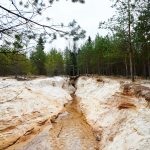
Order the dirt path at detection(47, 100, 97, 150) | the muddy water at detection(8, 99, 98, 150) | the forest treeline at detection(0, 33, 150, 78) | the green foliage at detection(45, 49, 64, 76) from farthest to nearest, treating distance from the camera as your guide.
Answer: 1. the green foliage at detection(45, 49, 64, 76)
2. the forest treeline at detection(0, 33, 150, 78)
3. the dirt path at detection(47, 100, 97, 150)
4. the muddy water at detection(8, 99, 98, 150)

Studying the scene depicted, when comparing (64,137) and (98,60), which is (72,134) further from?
(98,60)

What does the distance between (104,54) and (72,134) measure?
133 ft

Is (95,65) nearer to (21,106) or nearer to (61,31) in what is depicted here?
(21,106)

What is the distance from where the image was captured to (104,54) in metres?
56.9

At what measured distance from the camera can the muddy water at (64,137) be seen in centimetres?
1539

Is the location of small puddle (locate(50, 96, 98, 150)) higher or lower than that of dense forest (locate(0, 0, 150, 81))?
Answer: lower

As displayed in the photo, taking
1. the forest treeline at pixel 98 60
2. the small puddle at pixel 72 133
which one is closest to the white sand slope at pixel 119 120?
the small puddle at pixel 72 133

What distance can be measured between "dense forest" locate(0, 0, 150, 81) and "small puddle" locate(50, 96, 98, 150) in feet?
11.9

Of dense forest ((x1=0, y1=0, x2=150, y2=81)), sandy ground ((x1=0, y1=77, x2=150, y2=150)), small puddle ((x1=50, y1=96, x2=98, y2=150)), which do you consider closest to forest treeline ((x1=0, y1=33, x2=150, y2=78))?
dense forest ((x1=0, y1=0, x2=150, y2=81))

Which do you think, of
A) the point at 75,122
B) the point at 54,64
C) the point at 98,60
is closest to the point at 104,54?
the point at 98,60

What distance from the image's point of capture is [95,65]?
69.7m

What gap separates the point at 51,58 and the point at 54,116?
58749mm

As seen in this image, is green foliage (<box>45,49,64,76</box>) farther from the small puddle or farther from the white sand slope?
the small puddle

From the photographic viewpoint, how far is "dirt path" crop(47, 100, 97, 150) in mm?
15523
